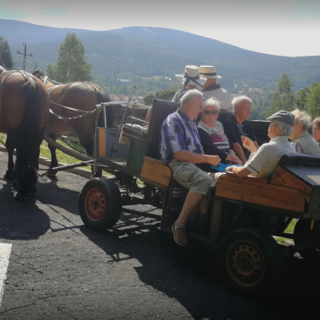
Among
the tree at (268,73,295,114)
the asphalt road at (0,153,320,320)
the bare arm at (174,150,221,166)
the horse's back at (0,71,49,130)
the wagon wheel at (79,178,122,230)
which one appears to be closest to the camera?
the asphalt road at (0,153,320,320)

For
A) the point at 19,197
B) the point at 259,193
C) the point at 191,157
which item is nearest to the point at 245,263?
the point at 259,193

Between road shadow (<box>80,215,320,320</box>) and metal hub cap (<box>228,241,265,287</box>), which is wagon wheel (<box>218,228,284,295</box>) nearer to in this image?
metal hub cap (<box>228,241,265,287</box>)

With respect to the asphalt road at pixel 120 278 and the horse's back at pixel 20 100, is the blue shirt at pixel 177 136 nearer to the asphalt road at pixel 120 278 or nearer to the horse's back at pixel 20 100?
the asphalt road at pixel 120 278

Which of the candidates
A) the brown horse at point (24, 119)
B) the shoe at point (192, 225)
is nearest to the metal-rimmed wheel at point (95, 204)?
the shoe at point (192, 225)

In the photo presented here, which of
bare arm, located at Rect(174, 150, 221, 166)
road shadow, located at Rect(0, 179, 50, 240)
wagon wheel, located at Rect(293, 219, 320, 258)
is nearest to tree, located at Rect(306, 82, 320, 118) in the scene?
road shadow, located at Rect(0, 179, 50, 240)

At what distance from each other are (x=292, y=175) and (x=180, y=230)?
4.70 ft

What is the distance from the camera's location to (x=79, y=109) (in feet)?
31.3

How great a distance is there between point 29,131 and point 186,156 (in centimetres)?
320

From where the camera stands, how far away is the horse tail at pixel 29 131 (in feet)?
23.8

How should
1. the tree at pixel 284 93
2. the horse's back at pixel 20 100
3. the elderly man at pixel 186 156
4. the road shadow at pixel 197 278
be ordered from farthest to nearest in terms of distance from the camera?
1. the tree at pixel 284 93
2. the horse's back at pixel 20 100
3. the elderly man at pixel 186 156
4. the road shadow at pixel 197 278

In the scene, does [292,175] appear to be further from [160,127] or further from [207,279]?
[160,127]

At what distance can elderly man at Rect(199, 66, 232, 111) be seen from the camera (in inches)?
284

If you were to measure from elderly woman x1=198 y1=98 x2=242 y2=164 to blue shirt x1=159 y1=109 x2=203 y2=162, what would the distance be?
0.23 meters

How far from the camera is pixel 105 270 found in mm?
4812
